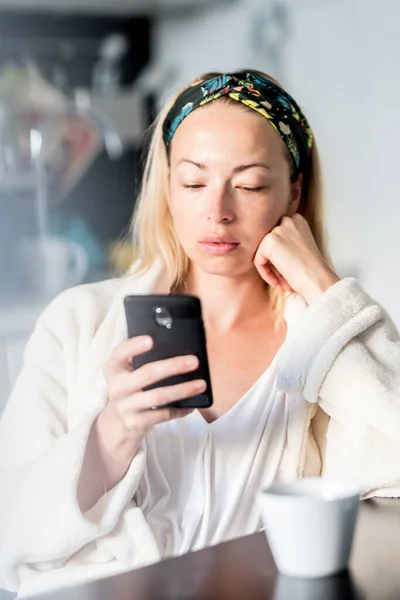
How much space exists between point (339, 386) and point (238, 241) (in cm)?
23

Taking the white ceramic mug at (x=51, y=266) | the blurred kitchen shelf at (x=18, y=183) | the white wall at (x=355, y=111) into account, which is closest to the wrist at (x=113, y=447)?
the white wall at (x=355, y=111)

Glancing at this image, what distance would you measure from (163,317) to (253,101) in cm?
40

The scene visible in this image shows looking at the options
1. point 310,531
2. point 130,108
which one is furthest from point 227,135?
point 130,108

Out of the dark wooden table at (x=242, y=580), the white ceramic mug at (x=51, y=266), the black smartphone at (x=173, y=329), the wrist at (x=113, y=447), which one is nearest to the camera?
the dark wooden table at (x=242, y=580)

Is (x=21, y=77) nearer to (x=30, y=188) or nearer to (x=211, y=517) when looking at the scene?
(x=30, y=188)

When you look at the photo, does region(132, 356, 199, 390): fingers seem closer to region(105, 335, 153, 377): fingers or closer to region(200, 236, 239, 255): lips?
region(105, 335, 153, 377): fingers

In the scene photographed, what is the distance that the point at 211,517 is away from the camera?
114 cm

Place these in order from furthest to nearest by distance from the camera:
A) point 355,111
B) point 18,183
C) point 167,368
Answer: point 18,183 → point 355,111 → point 167,368

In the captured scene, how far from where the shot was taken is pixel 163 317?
35.4 inches

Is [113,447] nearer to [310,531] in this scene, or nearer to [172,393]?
[172,393]

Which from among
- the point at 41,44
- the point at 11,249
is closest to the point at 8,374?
the point at 11,249

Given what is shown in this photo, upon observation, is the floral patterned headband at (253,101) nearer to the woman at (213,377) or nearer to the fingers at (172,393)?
the woman at (213,377)

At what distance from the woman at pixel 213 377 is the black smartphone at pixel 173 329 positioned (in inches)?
1.4

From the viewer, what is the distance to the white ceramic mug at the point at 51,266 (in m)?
2.79
